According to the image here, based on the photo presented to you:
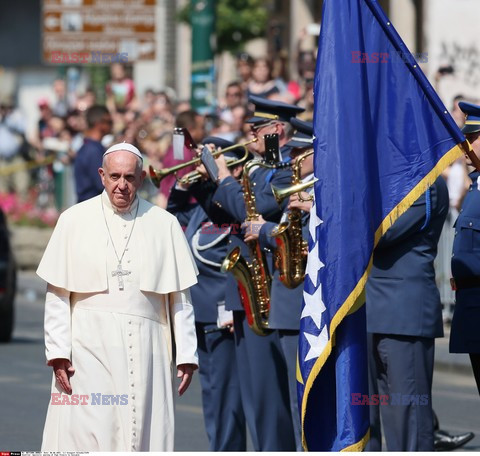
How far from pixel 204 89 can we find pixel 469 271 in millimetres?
11921

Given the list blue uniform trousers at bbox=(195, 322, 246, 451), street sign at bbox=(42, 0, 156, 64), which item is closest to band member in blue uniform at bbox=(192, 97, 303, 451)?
blue uniform trousers at bbox=(195, 322, 246, 451)

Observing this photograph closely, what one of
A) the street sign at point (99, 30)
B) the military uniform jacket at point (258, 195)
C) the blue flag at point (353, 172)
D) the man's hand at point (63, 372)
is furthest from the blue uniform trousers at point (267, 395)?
the street sign at point (99, 30)

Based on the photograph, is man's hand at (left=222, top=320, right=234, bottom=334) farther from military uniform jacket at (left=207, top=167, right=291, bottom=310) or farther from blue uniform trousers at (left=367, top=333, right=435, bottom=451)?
blue uniform trousers at (left=367, top=333, right=435, bottom=451)

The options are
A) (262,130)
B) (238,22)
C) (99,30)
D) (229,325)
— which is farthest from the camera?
(238,22)

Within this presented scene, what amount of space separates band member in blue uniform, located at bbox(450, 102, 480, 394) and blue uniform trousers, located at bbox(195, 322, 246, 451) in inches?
82.1

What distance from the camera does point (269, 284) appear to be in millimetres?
9742

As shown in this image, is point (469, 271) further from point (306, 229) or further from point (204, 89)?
point (204, 89)

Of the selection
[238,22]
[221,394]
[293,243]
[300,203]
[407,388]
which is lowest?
[221,394]

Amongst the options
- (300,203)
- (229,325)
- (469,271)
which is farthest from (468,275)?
(229,325)

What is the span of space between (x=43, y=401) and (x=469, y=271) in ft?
16.5

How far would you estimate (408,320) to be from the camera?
8.48 metres

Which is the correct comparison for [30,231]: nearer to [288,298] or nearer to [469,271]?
[288,298]

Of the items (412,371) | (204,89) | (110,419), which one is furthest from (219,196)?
(204,89)

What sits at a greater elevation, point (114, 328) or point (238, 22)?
point (238, 22)
